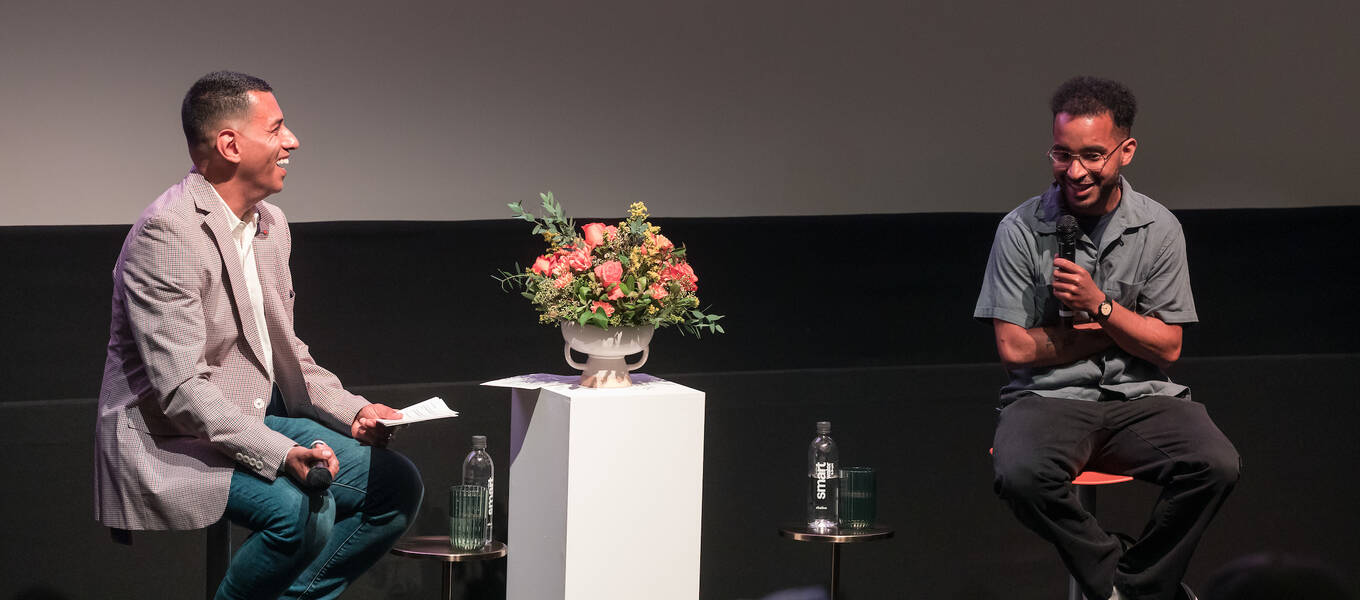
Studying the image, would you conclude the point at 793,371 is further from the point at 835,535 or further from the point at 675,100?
the point at 675,100

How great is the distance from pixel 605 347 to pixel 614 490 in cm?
32

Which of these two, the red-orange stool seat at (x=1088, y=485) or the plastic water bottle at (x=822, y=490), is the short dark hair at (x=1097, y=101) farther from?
the plastic water bottle at (x=822, y=490)

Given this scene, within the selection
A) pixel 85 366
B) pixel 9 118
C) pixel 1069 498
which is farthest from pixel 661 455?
pixel 9 118

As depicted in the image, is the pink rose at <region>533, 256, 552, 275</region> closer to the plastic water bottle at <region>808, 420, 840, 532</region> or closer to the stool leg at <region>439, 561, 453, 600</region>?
the stool leg at <region>439, 561, 453, 600</region>

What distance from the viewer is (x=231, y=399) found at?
280 cm

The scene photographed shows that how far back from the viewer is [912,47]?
14.4 ft

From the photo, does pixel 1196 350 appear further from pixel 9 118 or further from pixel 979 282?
pixel 9 118

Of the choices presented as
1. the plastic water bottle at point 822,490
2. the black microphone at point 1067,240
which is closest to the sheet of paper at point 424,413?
the plastic water bottle at point 822,490

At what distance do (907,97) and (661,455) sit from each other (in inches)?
72.0

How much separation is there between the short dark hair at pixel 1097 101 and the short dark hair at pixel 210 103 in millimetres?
1844

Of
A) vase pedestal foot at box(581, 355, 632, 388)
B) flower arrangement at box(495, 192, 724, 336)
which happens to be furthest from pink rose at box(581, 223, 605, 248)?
vase pedestal foot at box(581, 355, 632, 388)

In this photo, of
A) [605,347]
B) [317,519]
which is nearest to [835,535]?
[605,347]

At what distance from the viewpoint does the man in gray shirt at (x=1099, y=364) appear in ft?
9.89

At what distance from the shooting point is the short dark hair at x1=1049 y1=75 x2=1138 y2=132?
3188mm
